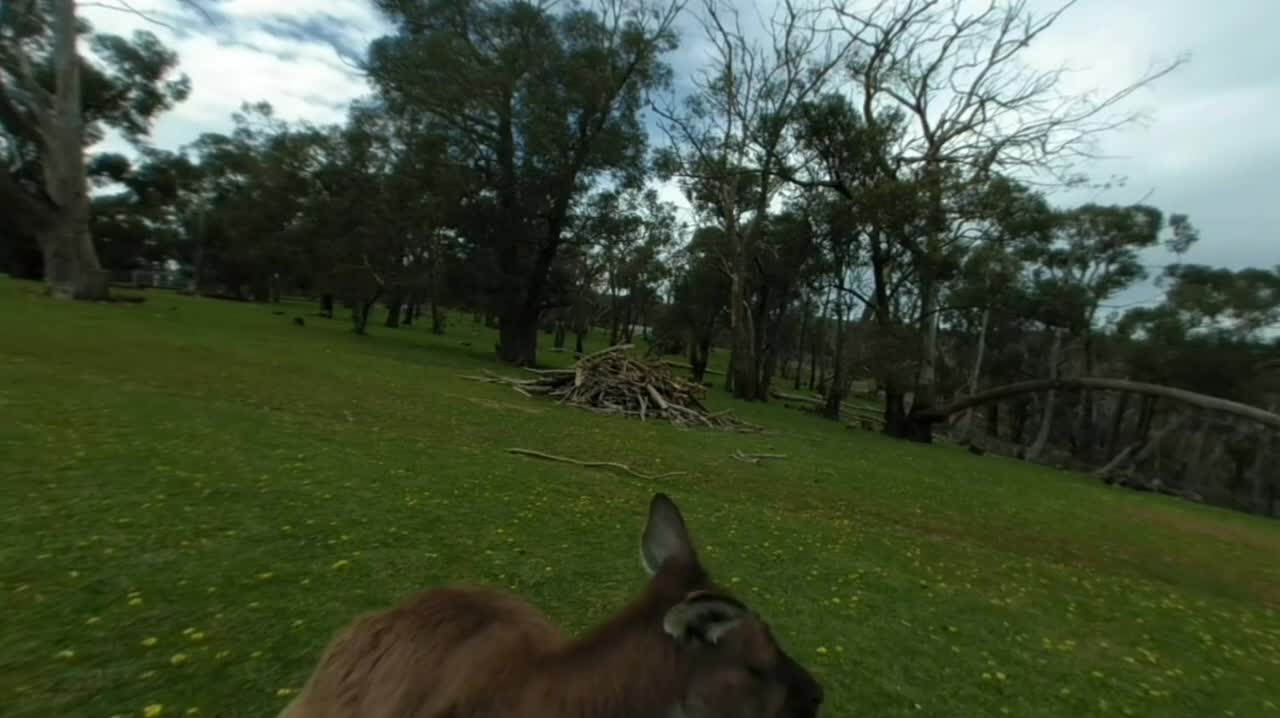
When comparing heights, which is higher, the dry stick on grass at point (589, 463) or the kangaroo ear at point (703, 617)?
the kangaroo ear at point (703, 617)

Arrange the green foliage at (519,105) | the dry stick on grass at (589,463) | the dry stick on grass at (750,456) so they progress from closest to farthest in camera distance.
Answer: the dry stick on grass at (589,463) → the dry stick on grass at (750,456) → the green foliage at (519,105)

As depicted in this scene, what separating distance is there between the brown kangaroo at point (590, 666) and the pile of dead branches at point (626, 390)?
1799 cm

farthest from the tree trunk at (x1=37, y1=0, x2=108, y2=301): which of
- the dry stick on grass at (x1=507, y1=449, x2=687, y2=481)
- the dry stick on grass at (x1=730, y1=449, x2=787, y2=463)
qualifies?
the dry stick on grass at (x1=730, y1=449, x2=787, y2=463)

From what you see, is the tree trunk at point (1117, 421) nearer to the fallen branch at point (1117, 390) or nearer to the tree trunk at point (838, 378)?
the fallen branch at point (1117, 390)

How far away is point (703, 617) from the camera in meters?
1.67

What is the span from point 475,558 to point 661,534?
4.19 m

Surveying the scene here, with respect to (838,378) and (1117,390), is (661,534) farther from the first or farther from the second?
(838,378)

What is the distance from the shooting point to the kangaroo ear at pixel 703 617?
1636mm

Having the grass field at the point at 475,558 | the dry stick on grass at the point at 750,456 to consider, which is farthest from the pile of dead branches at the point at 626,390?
the grass field at the point at 475,558

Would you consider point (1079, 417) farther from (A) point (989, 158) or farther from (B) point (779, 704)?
(B) point (779, 704)

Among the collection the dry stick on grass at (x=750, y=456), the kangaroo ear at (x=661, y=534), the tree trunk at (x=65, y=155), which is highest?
the tree trunk at (x=65, y=155)

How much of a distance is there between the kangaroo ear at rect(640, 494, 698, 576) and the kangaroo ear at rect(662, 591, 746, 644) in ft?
1.03

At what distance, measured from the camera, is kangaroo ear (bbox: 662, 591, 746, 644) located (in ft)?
5.37

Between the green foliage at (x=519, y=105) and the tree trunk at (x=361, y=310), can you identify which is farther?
the tree trunk at (x=361, y=310)
